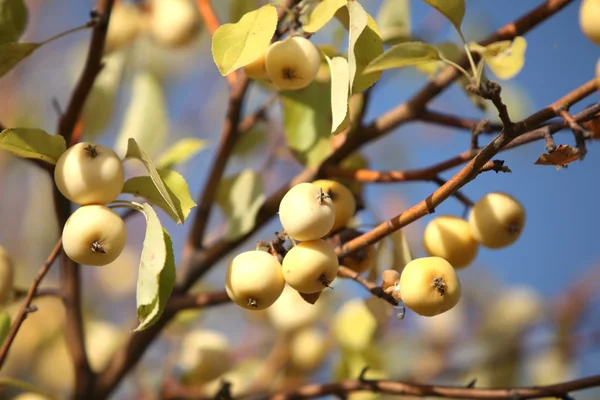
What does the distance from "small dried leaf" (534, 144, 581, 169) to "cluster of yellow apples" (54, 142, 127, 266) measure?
24 centimetres

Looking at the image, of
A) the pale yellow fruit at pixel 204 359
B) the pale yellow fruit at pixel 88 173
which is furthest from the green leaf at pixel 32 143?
the pale yellow fruit at pixel 204 359

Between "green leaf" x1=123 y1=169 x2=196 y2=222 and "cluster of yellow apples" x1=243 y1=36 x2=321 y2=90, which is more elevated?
"cluster of yellow apples" x1=243 y1=36 x2=321 y2=90

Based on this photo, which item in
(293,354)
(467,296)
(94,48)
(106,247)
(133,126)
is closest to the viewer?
(106,247)

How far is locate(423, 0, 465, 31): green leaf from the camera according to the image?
41 centimetres

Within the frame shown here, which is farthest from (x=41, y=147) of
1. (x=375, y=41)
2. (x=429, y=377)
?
(x=429, y=377)

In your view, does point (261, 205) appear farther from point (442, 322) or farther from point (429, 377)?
point (442, 322)

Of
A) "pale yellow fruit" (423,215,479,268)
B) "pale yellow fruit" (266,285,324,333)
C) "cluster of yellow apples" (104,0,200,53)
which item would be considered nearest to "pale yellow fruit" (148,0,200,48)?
"cluster of yellow apples" (104,0,200,53)

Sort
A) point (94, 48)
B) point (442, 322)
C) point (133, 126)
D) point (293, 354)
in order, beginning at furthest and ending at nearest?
1. point (442, 322)
2. point (293, 354)
3. point (133, 126)
4. point (94, 48)

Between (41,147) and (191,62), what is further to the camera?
(191,62)

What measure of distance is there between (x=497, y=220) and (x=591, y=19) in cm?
16

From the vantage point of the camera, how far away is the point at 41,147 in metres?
0.39

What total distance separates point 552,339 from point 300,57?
2.21 ft

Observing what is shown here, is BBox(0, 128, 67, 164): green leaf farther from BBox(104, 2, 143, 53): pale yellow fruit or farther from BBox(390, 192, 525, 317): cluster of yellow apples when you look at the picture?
BBox(104, 2, 143, 53): pale yellow fruit

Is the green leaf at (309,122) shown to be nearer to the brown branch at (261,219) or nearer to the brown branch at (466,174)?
the brown branch at (261,219)
